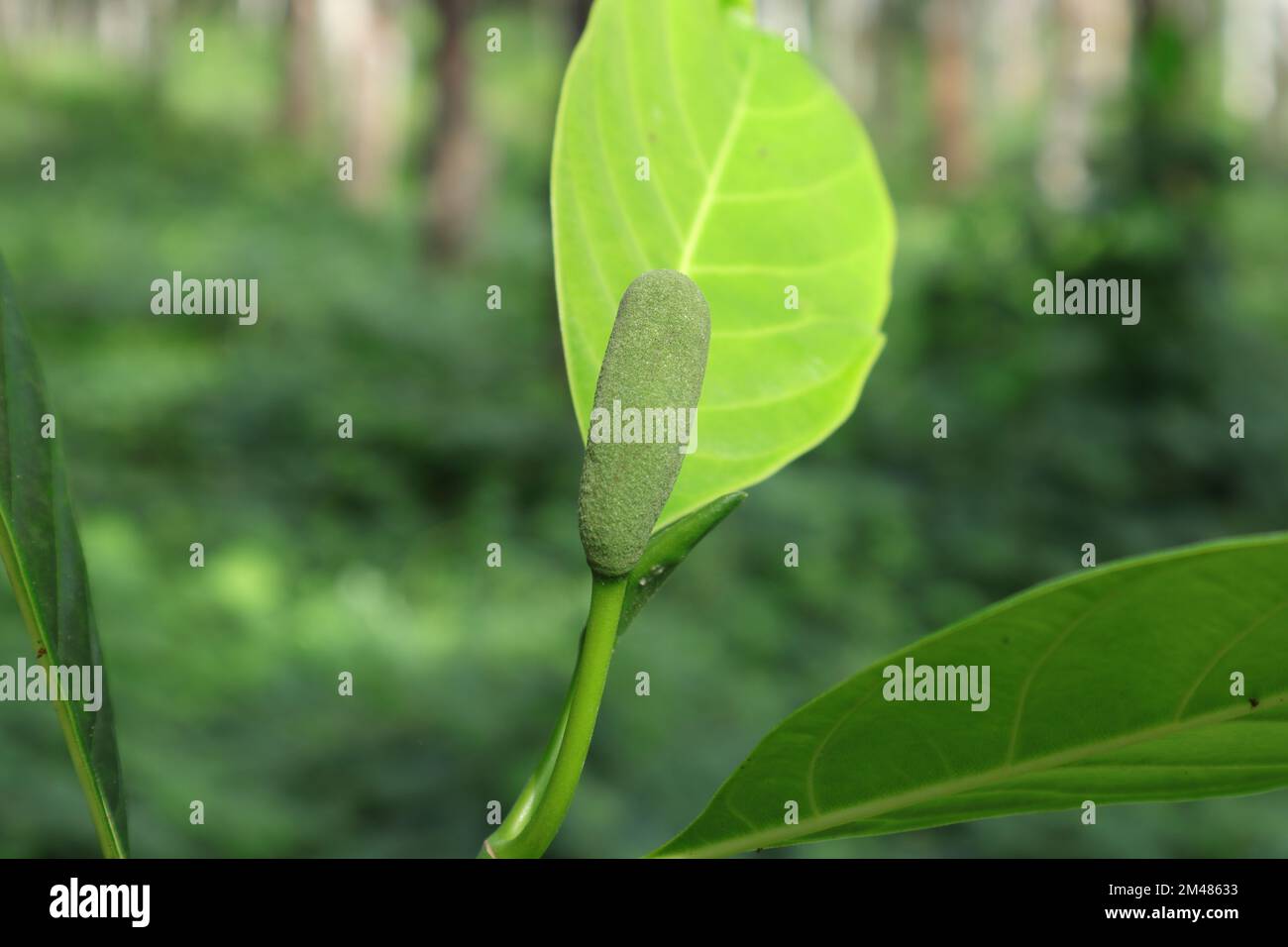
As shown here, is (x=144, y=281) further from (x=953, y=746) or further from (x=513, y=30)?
(x=513, y=30)

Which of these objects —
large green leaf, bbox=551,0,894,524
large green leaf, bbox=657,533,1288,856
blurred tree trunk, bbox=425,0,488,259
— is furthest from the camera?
blurred tree trunk, bbox=425,0,488,259

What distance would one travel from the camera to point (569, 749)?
339 millimetres

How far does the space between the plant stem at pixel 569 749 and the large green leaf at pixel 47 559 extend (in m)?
0.13

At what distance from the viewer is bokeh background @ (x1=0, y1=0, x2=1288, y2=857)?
291 centimetres

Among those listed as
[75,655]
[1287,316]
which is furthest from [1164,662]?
[1287,316]

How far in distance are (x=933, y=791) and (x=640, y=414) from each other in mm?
157

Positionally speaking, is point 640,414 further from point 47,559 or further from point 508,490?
point 508,490

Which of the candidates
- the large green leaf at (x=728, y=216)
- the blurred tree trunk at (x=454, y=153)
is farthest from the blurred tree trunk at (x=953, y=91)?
the large green leaf at (x=728, y=216)

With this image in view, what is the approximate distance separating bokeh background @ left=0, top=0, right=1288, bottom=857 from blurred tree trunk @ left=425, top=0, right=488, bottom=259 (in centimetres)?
2

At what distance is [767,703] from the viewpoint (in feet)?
11.2
